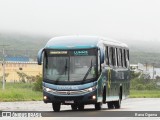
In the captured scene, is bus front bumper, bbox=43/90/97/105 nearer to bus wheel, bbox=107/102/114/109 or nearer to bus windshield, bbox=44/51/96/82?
bus windshield, bbox=44/51/96/82

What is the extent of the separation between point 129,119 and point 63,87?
6414 mm

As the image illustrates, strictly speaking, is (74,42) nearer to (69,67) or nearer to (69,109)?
(69,67)

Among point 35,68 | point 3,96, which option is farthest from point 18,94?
point 35,68

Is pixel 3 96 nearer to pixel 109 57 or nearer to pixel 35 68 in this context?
pixel 109 57

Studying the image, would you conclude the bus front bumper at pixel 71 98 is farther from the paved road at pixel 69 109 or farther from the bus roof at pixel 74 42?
the bus roof at pixel 74 42

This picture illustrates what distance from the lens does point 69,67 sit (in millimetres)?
29047

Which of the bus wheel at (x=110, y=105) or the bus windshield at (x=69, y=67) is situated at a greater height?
the bus windshield at (x=69, y=67)

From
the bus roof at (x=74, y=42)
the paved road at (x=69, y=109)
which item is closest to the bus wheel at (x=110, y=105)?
the paved road at (x=69, y=109)

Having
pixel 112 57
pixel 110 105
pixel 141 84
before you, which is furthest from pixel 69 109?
pixel 141 84

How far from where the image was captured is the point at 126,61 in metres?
37.5

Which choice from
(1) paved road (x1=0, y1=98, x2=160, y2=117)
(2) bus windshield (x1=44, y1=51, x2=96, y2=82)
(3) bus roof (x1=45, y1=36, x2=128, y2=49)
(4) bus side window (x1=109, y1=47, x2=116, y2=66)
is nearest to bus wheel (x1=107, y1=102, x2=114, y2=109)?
(1) paved road (x1=0, y1=98, x2=160, y2=117)

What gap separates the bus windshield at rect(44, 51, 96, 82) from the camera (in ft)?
94.9

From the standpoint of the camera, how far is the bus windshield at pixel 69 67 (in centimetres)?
2894

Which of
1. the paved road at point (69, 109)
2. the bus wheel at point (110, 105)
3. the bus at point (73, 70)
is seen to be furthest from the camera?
the bus wheel at point (110, 105)
